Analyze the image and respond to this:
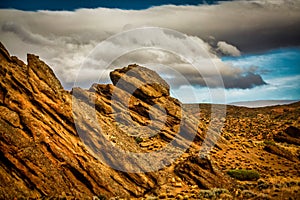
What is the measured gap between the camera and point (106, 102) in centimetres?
4541

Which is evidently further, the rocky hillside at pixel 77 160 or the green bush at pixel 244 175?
the green bush at pixel 244 175

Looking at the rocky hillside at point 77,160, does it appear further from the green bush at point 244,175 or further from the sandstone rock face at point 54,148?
the green bush at point 244,175

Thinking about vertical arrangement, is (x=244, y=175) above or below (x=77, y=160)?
below

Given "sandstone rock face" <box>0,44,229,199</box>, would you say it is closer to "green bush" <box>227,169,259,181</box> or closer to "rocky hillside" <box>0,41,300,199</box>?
"rocky hillside" <box>0,41,300,199</box>

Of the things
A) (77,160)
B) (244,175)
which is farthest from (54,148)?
(244,175)

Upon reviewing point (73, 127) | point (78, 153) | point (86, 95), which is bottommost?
point (78, 153)

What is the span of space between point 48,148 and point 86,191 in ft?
14.7

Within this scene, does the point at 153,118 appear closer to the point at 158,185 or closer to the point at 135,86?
the point at 135,86

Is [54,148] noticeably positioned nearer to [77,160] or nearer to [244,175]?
[77,160]

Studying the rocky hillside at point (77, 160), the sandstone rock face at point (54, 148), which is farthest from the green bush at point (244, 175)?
the sandstone rock face at point (54, 148)

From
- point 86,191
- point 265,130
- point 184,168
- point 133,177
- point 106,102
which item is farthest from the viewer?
point 265,130

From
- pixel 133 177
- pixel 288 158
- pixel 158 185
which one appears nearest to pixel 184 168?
pixel 158 185

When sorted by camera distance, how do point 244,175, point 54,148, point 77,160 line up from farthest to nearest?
1. point 244,175
2. point 77,160
3. point 54,148

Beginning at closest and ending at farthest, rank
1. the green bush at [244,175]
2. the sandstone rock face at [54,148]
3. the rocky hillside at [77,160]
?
the sandstone rock face at [54,148] < the rocky hillside at [77,160] < the green bush at [244,175]
